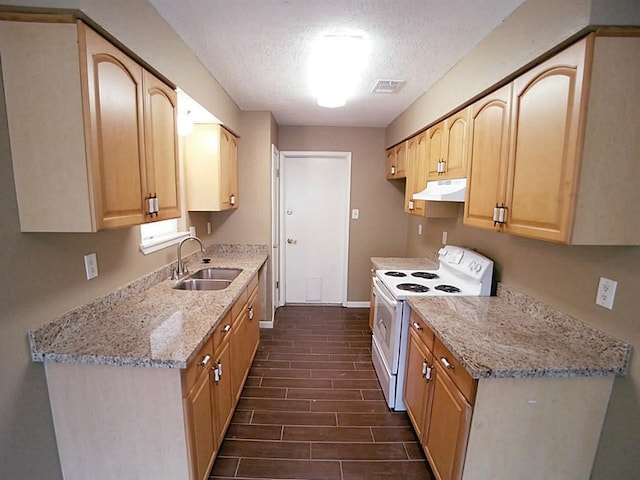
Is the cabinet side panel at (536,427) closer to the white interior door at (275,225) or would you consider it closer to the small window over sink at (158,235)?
the small window over sink at (158,235)

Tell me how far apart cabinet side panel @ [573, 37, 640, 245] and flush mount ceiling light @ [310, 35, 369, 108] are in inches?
45.4

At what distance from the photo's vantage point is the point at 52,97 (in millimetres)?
1103

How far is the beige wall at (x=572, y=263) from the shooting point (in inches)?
47.5

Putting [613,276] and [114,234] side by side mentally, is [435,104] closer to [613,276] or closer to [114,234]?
[613,276]

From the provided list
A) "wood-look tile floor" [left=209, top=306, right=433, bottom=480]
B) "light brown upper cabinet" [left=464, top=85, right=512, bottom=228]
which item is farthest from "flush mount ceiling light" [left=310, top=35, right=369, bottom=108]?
"wood-look tile floor" [left=209, top=306, right=433, bottom=480]

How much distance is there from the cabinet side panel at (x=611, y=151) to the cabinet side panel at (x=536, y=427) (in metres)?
0.62

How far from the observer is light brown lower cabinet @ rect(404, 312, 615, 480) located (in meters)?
1.28

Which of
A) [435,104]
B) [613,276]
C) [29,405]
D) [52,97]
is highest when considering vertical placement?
[435,104]

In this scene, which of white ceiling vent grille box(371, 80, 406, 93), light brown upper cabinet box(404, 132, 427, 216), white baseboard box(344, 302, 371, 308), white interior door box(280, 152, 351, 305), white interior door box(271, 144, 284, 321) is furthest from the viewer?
white baseboard box(344, 302, 371, 308)

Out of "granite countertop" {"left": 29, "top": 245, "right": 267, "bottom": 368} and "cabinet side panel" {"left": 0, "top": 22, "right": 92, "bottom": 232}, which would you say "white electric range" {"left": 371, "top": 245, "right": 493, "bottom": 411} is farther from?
"cabinet side panel" {"left": 0, "top": 22, "right": 92, "bottom": 232}

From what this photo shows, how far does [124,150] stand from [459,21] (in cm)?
175

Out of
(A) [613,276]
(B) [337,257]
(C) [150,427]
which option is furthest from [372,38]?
(B) [337,257]

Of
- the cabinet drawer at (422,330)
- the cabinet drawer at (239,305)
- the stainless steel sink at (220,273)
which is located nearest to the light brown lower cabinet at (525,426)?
the cabinet drawer at (422,330)

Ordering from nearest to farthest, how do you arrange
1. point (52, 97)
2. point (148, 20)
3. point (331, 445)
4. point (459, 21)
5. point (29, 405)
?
point (52, 97)
point (29, 405)
point (148, 20)
point (459, 21)
point (331, 445)
